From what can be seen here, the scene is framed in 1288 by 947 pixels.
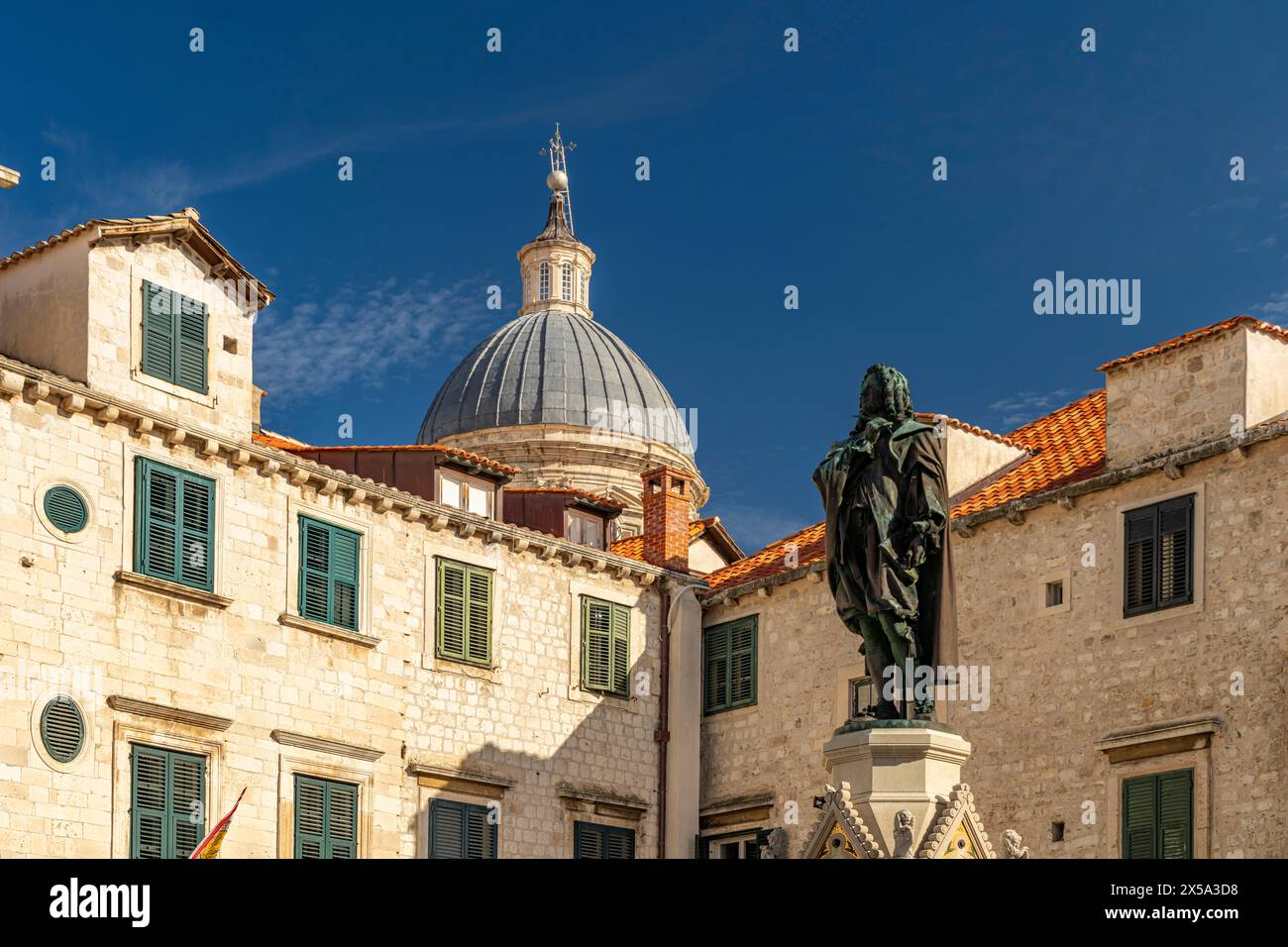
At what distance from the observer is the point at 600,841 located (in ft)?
114

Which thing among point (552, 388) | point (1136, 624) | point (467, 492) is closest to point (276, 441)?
point (467, 492)

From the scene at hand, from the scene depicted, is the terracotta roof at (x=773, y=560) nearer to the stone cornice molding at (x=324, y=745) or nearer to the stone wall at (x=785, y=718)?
the stone wall at (x=785, y=718)

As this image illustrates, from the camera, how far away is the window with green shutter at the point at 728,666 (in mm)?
35375

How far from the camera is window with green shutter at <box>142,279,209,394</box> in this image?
2917 cm

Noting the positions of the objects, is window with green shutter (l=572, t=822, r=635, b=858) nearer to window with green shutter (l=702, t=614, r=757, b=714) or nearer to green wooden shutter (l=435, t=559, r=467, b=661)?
window with green shutter (l=702, t=614, r=757, b=714)

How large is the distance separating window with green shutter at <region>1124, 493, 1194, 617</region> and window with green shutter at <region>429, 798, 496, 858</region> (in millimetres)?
10879

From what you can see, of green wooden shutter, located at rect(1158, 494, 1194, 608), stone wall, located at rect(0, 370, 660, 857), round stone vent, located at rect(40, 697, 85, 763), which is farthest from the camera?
green wooden shutter, located at rect(1158, 494, 1194, 608)

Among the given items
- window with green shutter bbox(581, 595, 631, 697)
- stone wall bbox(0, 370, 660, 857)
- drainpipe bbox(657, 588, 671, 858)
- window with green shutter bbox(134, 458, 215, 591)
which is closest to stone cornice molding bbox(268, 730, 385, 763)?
stone wall bbox(0, 370, 660, 857)

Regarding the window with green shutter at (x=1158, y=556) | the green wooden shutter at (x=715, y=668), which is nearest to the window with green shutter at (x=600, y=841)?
the green wooden shutter at (x=715, y=668)

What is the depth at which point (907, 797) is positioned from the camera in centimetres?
1281

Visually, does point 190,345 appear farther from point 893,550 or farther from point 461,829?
point 893,550

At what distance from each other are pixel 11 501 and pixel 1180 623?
52.7 feet

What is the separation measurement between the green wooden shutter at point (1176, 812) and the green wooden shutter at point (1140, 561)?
2.45 m
